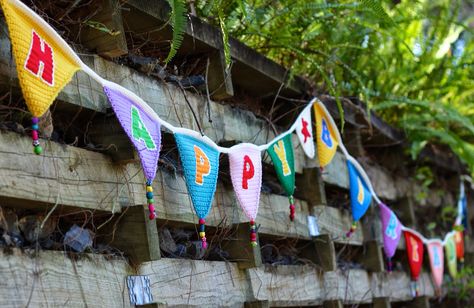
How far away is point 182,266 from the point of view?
8.14ft

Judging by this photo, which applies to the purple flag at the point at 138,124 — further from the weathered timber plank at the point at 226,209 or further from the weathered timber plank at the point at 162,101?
the weathered timber plank at the point at 226,209

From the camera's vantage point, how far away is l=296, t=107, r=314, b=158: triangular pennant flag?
10.7 feet

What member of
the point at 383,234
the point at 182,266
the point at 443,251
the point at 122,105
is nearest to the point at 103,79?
the point at 122,105

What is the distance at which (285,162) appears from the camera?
3.08m

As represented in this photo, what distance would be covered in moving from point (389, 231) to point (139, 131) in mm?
2100

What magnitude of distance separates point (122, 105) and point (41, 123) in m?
0.21

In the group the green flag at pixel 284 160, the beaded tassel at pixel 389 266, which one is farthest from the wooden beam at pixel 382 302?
the green flag at pixel 284 160

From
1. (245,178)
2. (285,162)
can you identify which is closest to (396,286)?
(285,162)

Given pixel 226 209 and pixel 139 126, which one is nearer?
pixel 139 126

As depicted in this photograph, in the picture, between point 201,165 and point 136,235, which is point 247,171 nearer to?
point 201,165

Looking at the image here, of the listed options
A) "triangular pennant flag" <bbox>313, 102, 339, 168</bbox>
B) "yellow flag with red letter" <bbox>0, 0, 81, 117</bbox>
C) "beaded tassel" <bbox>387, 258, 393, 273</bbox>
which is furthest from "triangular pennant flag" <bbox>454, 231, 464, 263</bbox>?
"yellow flag with red letter" <bbox>0, 0, 81, 117</bbox>

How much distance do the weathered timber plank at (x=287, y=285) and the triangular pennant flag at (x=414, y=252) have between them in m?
1.07

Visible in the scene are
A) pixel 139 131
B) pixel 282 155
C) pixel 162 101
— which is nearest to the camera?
pixel 139 131

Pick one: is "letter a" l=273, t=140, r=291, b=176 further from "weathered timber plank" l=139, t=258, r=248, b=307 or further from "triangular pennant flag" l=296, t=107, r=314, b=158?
"weathered timber plank" l=139, t=258, r=248, b=307
